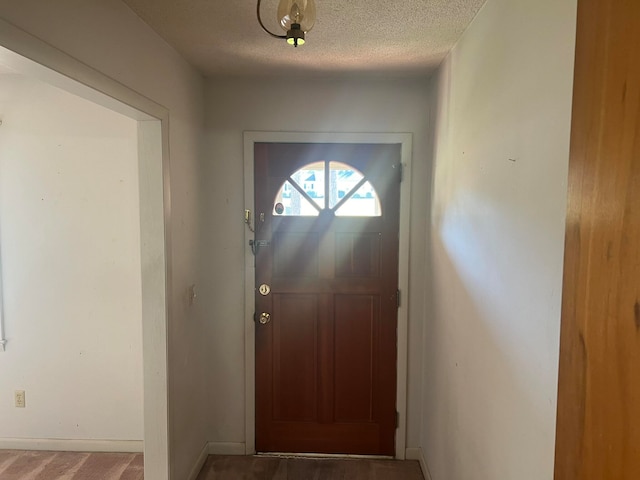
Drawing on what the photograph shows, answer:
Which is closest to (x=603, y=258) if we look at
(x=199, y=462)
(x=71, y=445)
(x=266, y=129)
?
(x=266, y=129)

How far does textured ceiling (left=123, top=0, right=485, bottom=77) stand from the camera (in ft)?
5.46

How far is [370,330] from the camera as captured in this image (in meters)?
2.73

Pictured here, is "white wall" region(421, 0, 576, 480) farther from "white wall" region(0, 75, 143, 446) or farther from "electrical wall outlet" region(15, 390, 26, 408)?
"electrical wall outlet" region(15, 390, 26, 408)

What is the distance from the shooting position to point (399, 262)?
Answer: 270cm

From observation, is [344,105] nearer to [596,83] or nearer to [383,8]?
[383,8]

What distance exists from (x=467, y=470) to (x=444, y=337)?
616 mm

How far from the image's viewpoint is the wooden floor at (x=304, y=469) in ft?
8.43

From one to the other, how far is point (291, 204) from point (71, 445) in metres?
2.09

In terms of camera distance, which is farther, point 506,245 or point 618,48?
point 506,245

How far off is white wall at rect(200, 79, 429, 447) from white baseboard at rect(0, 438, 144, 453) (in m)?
0.68

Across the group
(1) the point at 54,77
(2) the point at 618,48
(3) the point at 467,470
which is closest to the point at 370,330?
(3) the point at 467,470

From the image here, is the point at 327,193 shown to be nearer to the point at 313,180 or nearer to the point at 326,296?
the point at 313,180

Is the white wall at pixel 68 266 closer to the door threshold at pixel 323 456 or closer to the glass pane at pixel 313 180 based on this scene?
the door threshold at pixel 323 456

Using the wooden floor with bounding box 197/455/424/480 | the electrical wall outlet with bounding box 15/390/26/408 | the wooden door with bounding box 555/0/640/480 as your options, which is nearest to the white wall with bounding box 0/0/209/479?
the wooden floor with bounding box 197/455/424/480
